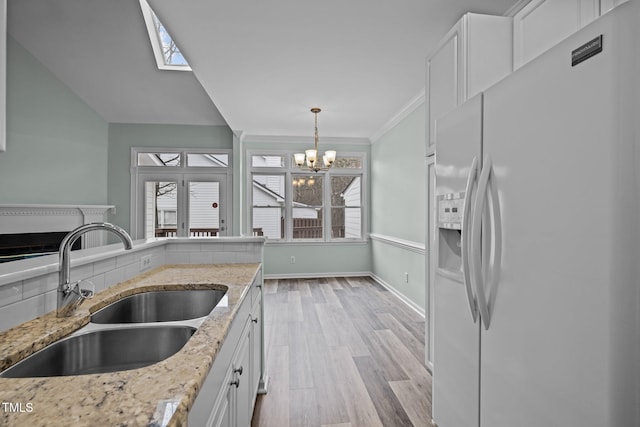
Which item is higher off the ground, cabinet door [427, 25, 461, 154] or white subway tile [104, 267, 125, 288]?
cabinet door [427, 25, 461, 154]

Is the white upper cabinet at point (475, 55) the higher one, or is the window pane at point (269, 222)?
the white upper cabinet at point (475, 55)

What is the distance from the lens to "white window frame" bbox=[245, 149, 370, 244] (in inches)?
220

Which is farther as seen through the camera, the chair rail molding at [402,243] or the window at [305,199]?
the window at [305,199]

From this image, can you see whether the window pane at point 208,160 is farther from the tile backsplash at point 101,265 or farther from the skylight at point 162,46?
the tile backsplash at point 101,265

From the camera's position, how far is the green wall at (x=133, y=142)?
207 inches

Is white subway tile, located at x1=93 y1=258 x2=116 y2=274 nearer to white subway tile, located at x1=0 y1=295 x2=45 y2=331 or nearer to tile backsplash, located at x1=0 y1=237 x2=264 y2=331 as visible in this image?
tile backsplash, located at x1=0 y1=237 x2=264 y2=331

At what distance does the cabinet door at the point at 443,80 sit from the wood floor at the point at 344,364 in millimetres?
1635

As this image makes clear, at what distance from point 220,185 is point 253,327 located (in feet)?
13.7

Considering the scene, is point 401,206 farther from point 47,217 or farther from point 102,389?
point 47,217

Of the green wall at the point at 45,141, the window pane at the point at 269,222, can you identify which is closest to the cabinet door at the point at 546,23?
the window pane at the point at 269,222

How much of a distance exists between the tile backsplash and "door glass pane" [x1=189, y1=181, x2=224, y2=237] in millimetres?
3466

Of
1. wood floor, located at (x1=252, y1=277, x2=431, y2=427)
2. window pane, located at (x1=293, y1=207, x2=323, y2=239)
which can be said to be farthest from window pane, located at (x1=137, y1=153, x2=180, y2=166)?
wood floor, located at (x1=252, y1=277, x2=431, y2=427)

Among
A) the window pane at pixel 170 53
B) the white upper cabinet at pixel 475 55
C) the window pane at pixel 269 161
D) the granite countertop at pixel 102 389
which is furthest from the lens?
the window pane at pixel 269 161

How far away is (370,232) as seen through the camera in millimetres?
5797
